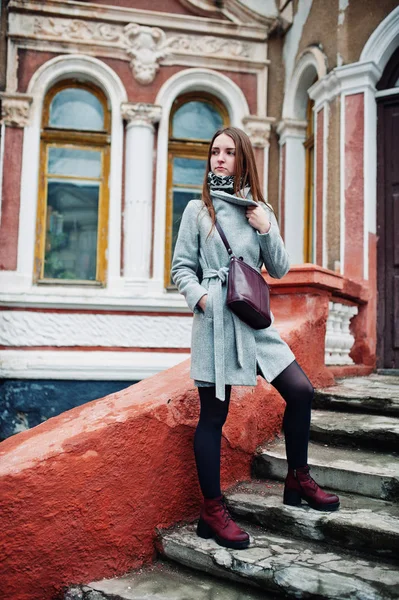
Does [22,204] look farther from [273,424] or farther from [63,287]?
[273,424]

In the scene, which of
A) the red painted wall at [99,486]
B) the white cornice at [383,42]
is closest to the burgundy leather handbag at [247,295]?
the red painted wall at [99,486]

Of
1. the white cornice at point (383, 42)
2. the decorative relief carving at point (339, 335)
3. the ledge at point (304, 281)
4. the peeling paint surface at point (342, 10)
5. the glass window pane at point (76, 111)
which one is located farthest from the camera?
the glass window pane at point (76, 111)

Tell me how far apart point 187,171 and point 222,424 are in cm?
540

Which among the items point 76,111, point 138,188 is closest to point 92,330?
point 138,188

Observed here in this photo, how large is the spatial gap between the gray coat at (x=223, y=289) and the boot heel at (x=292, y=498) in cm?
57

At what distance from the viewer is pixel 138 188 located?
7.40m

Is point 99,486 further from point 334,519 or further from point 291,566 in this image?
point 334,519

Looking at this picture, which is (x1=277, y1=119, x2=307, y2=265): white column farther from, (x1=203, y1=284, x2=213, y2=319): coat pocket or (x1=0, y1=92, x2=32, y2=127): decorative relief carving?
(x1=203, y1=284, x2=213, y2=319): coat pocket

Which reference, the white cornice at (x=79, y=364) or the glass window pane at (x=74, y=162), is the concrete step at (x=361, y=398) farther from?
the glass window pane at (x=74, y=162)

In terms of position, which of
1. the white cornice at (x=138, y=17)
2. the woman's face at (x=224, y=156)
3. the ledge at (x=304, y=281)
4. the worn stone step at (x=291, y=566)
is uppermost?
the white cornice at (x=138, y=17)

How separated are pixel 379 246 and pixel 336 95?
1.61 meters

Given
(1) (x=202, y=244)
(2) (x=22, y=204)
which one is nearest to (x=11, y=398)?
(2) (x=22, y=204)

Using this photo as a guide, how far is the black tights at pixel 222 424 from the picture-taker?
2.74m

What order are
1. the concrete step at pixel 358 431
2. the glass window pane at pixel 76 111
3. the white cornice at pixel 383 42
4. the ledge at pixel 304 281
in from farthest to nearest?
the glass window pane at pixel 76 111 < the white cornice at pixel 383 42 < the ledge at pixel 304 281 < the concrete step at pixel 358 431
